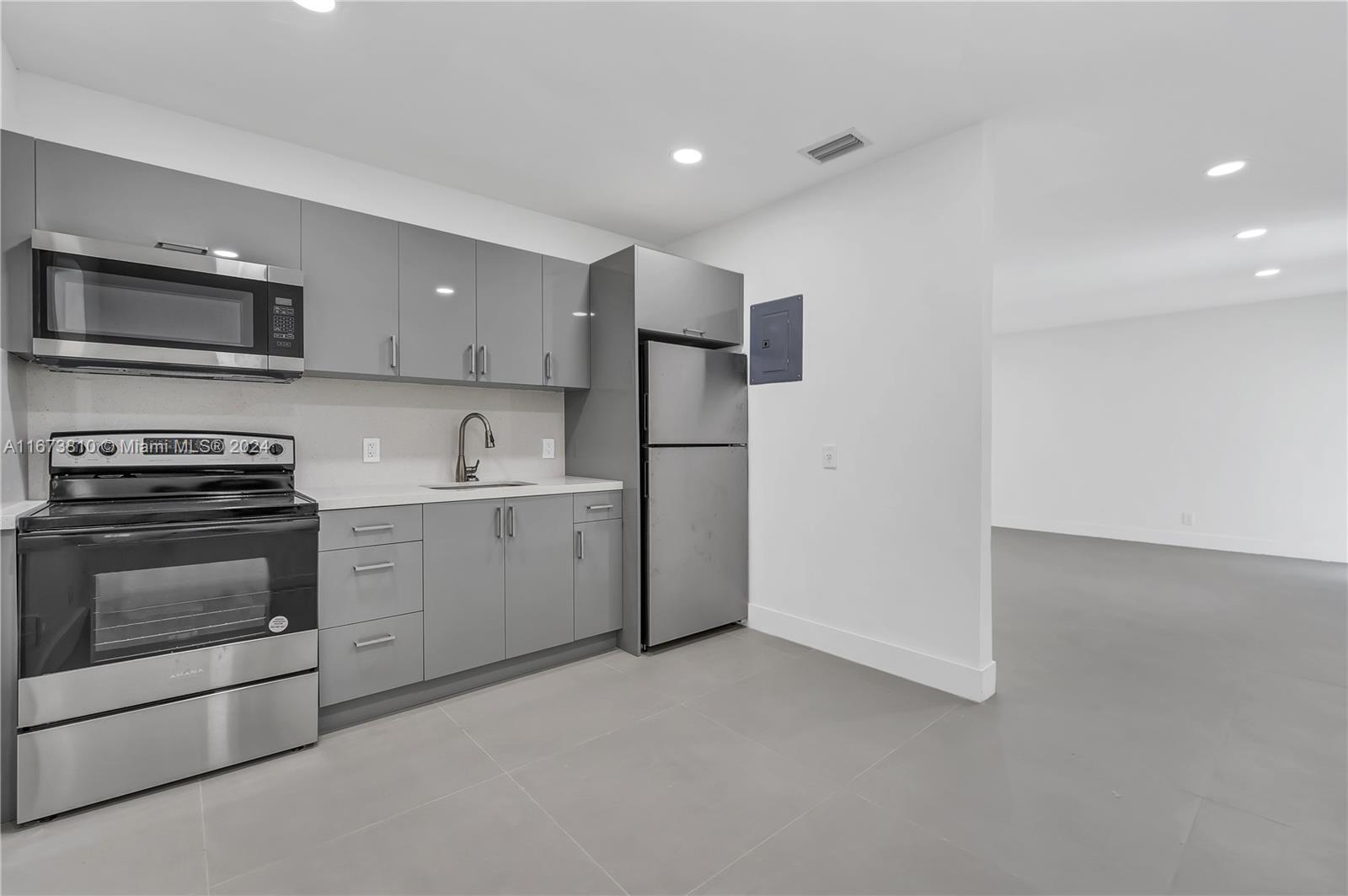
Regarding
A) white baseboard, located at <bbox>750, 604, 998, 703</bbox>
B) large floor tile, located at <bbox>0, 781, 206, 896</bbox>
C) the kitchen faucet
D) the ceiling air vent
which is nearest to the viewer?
large floor tile, located at <bbox>0, 781, 206, 896</bbox>

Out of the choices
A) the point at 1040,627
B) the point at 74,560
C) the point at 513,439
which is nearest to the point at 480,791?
the point at 74,560

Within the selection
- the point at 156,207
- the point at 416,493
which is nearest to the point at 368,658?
the point at 416,493

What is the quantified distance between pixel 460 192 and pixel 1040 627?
4.50 m

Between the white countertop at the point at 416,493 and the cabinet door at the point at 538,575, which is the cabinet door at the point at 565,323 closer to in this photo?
the white countertop at the point at 416,493

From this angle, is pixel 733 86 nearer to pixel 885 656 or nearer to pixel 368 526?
pixel 368 526

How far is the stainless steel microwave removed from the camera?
1.98 m

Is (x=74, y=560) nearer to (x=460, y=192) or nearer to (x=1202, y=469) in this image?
(x=460, y=192)

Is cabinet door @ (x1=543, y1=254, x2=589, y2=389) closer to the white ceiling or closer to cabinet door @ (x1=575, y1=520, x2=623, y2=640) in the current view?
the white ceiling

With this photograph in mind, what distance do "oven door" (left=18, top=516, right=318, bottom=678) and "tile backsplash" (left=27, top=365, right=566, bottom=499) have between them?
0.66m

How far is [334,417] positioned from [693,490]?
1.94 metres

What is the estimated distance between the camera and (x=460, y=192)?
10.9ft

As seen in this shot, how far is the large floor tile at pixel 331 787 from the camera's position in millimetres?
1694

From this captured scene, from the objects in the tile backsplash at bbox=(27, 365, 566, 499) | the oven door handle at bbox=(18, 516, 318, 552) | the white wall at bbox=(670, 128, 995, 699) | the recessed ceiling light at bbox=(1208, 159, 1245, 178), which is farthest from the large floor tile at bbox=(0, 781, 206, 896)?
the recessed ceiling light at bbox=(1208, 159, 1245, 178)

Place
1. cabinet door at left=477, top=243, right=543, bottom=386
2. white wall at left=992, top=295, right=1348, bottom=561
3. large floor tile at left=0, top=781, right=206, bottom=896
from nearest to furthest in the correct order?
large floor tile at left=0, top=781, right=206, bottom=896
cabinet door at left=477, top=243, right=543, bottom=386
white wall at left=992, top=295, right=1348, bottom=561
